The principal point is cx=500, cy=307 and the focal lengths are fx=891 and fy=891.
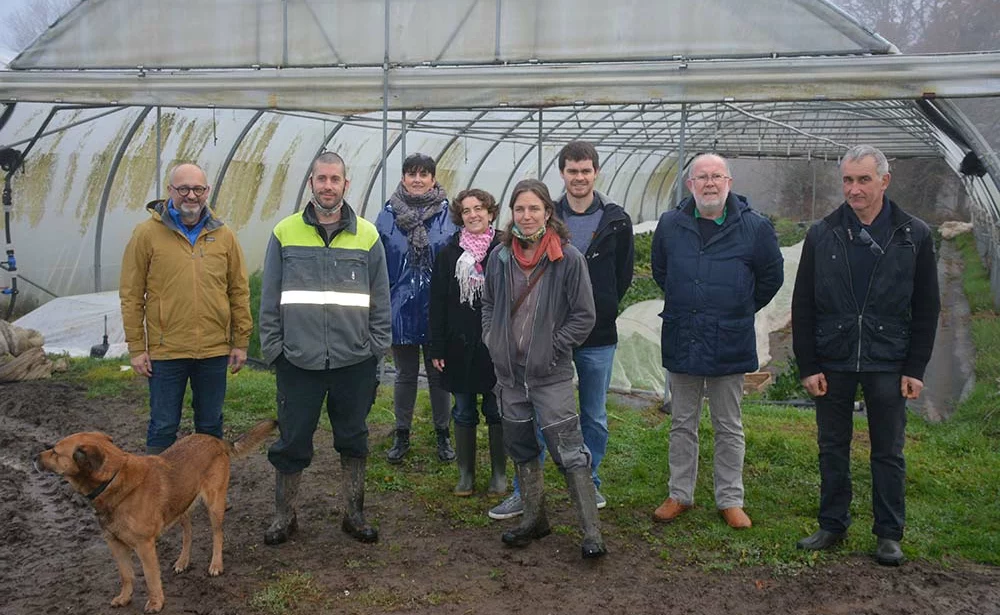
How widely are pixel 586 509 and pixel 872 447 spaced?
1366 millimetres

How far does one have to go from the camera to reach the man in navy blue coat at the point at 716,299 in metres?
4.37

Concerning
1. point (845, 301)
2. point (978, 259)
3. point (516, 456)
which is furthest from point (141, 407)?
point (978, 259)

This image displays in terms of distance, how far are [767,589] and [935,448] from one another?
282 cm

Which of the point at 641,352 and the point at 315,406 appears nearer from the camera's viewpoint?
the point at 315,406

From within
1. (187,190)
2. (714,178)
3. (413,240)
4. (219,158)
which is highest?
(219,158)

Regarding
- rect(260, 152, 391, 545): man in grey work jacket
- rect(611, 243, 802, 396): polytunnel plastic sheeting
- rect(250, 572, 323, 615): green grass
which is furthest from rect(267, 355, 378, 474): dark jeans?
rect(611, 243, 802, 396): polytunnel plastic sheeting

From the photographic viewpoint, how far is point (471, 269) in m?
4.71

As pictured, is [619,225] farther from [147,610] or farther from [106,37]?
[106,37]

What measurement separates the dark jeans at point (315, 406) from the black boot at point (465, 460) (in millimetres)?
796

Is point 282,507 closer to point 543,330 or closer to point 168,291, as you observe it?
point 168,291

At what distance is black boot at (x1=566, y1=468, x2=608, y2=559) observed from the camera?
4.07 metres

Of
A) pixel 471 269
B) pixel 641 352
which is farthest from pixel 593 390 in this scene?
pixel 641 352

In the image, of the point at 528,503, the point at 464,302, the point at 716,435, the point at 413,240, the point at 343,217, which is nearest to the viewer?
the point at 343,217

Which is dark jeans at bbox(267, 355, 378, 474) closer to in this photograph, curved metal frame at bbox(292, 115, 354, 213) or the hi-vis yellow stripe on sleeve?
the hi-vis yellow stripe on sleeve
